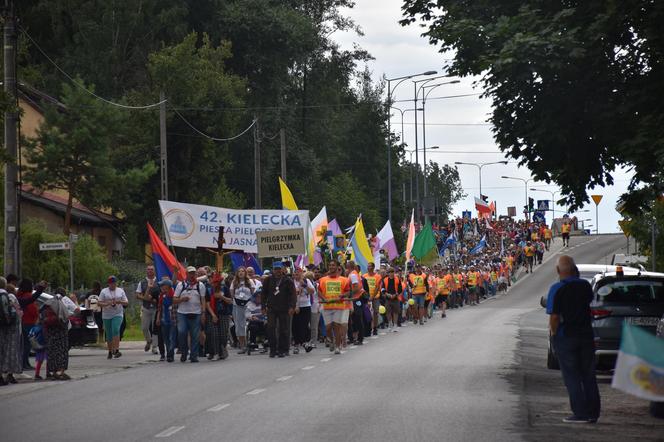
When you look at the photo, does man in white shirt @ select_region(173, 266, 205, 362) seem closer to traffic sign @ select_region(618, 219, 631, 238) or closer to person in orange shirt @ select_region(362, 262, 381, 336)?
person in orange shirt @ select_region(362, 262, 381, 336)

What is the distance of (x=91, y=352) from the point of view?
31266 millimetres

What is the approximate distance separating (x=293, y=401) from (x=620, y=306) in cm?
637

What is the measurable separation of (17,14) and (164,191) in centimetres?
1233

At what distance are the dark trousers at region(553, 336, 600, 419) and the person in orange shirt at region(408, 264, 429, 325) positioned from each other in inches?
1115

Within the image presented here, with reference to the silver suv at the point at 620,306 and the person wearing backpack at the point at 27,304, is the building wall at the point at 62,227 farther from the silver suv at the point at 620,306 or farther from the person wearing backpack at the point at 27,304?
the silver suv at the point at 620,306

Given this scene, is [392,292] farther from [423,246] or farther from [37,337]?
[37,337]

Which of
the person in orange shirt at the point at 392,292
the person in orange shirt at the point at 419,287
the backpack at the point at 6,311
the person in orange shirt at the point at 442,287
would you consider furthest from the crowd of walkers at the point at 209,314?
the person in orange shirt at the point at 442,287

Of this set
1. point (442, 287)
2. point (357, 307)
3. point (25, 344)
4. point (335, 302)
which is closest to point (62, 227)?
point (442, 287)

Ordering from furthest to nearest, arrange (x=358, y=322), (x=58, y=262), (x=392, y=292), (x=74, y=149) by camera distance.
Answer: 1. (x=74, y=149)
2. (x=58, y=262)
3. (x=392, y=292)
4. (x=358, y=322)

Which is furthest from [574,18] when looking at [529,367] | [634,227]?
[634,227]

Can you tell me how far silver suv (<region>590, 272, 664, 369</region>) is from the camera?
20.2 metres

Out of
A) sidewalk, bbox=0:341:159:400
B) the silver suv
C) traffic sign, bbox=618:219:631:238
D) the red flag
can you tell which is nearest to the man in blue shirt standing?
the silver suv

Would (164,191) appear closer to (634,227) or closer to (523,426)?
(634,227)

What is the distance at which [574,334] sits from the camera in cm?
1476
